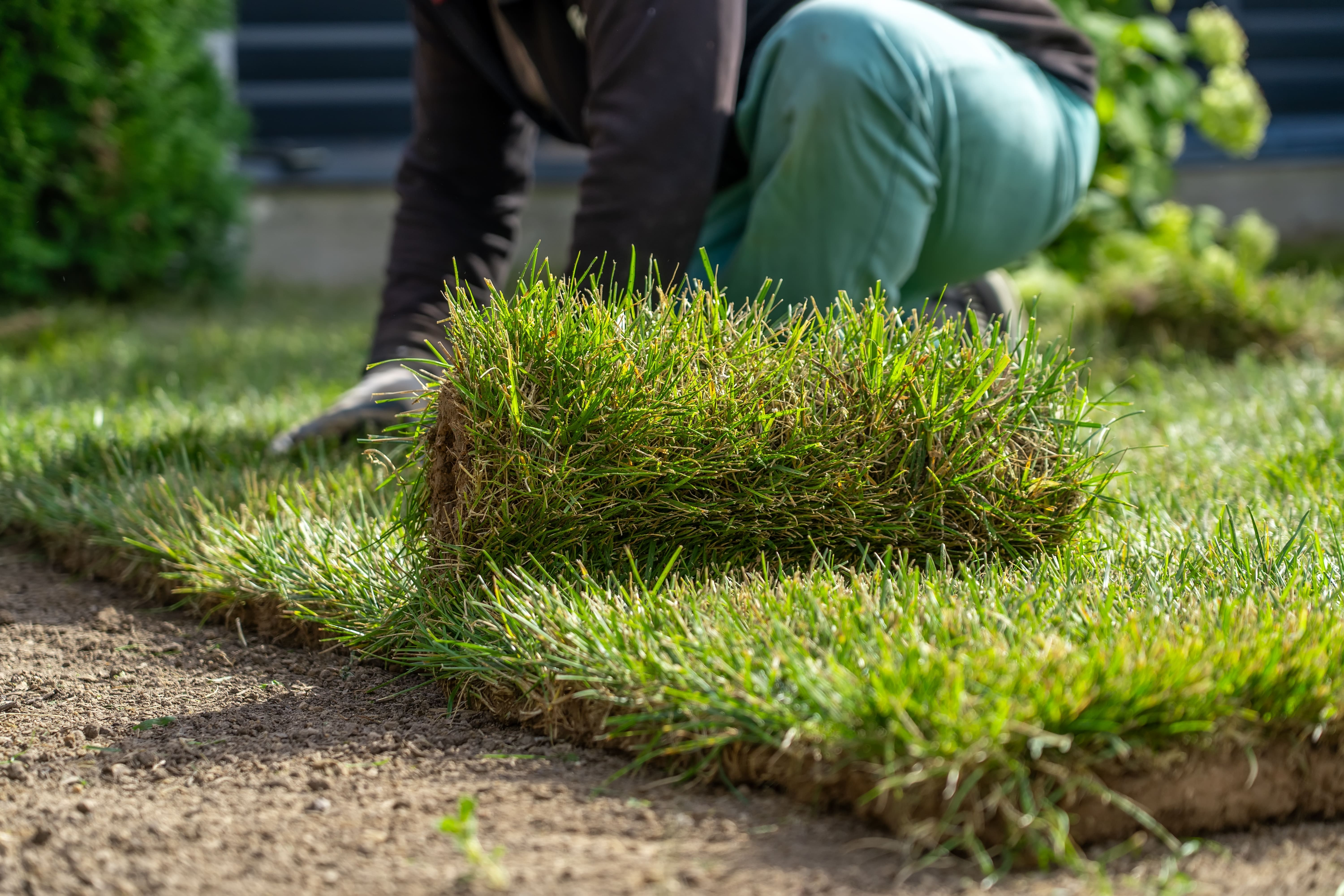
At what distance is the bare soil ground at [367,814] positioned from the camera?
110cm

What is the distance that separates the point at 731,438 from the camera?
1.61 metres

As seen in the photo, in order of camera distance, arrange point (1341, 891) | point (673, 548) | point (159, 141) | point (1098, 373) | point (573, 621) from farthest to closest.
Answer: point (159, 141), point (1098, 373), point (673, 548), point (573, 621), point (1341, 891)

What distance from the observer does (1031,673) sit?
1.19 meters

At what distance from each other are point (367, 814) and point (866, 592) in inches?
24.9

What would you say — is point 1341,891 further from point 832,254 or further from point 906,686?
point 832,254

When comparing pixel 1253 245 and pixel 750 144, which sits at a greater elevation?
pixel 750 144

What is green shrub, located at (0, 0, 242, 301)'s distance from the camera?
421 centimetres

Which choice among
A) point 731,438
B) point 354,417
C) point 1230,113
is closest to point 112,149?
point 354,417

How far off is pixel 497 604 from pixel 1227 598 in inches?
35.5

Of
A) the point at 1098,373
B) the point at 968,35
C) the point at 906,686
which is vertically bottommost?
the point at 1098,373

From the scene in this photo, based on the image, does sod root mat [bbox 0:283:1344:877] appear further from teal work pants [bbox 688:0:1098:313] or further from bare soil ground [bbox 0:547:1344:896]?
teal work pants [bbox 688:0:1098:313]

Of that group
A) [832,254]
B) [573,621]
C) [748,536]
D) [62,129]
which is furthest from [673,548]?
[62,129]

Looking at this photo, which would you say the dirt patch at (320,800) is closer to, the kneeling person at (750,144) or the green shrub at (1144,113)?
the kneeling person at (750,144)

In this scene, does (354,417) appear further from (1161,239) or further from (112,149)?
(1161,239)
